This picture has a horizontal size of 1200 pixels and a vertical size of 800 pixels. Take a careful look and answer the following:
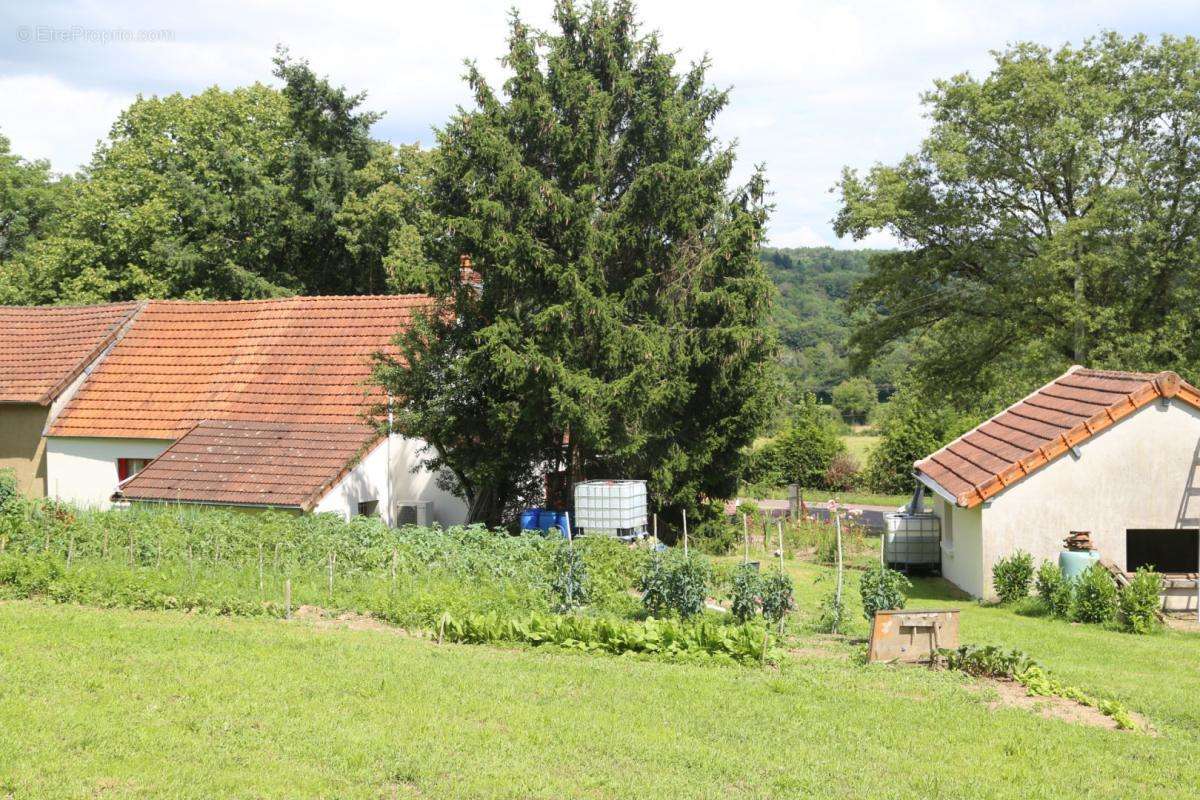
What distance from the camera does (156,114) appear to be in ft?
125

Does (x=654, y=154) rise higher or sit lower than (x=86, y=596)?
higher

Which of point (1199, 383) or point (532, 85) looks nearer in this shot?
point (532, 85)

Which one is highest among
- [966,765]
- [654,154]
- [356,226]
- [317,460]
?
[356,226]

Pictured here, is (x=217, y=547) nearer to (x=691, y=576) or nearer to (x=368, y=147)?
(x=691, y=576)

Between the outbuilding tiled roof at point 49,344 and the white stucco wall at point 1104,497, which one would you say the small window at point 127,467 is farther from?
the white stucco wall at point 1104,497

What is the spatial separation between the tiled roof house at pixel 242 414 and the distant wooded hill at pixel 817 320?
128ft

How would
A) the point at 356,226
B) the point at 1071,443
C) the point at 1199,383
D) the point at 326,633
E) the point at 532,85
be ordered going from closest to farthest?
the point at 326,633 → the point at 1071,443 → the point at 532,85 → the point at 1199,383 → the point at 356,226

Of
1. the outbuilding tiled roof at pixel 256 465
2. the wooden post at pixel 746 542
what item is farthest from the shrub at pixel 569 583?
the outbuilding tiled roof at pixel 256 465

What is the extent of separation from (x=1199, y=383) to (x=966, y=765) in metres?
22.4

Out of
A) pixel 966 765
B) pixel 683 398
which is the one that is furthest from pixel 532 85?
pixel 966 765

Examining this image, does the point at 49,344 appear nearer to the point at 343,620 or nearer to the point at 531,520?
the point at 531,520

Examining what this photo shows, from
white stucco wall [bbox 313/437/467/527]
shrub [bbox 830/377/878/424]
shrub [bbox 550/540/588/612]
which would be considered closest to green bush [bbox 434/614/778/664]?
shrub [bbox 550/540/588/612]

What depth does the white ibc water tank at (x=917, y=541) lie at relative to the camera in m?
21.6

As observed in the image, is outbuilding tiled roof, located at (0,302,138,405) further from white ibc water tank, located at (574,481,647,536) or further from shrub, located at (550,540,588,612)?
shrub, located at (550,540,588,612)
